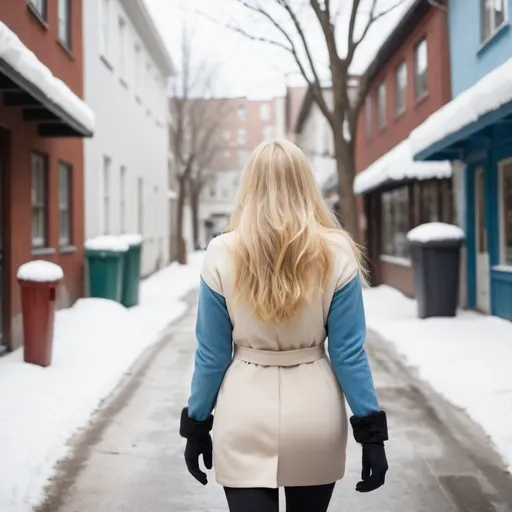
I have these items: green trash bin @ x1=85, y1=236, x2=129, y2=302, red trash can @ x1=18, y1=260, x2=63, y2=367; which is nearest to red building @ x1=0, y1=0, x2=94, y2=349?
green trash bin @ x1=85, y1=236, x2=129, y2=302

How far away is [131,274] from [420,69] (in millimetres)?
7567

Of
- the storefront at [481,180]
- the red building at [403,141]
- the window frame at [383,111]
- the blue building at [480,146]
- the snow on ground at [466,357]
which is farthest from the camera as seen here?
the window frame at [383,111]

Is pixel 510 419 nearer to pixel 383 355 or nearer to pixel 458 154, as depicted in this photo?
pixel 383 355

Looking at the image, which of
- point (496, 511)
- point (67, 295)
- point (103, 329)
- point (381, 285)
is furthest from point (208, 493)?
point (381, 285)

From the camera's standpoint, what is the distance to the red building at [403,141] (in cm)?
1440

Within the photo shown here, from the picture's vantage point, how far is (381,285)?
20.4 meters

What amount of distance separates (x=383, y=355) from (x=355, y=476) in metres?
4.39

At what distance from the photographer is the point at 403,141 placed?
55.7 ft

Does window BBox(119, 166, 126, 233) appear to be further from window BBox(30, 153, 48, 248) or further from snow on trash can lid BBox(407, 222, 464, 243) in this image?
snow on trash can lid BBox(407, 222, 464, 243)

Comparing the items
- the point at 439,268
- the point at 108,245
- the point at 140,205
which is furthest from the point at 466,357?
Result: the point at 140,205

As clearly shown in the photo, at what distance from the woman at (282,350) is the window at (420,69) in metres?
14.1

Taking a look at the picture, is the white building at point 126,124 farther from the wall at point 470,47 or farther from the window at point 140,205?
the wall at point 470,47

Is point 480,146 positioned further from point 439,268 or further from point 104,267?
point 104,267

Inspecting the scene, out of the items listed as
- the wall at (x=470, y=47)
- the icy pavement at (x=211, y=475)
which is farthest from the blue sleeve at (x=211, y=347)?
the wall at (x=470, y=47)
